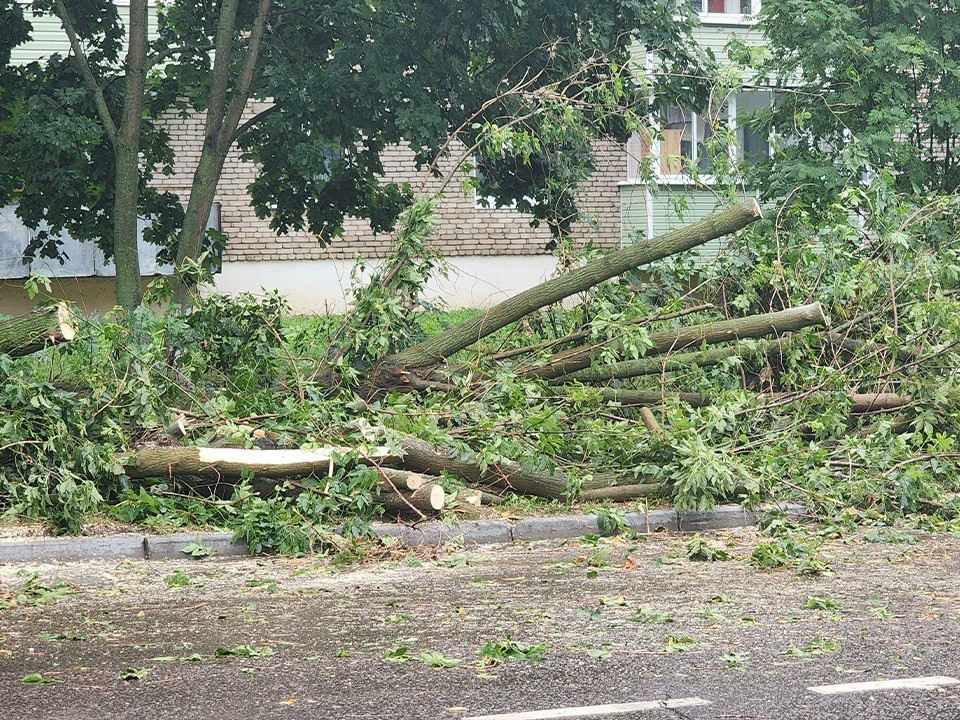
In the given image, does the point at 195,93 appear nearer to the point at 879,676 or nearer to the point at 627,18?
the point at 627,18

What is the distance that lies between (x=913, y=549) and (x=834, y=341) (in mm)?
3239

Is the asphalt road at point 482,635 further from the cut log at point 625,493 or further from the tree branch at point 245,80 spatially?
the tree branch at point 245,80

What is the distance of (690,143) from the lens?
24250 millimetres

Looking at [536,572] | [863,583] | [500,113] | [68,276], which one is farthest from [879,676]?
[68,276]

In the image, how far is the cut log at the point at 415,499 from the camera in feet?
26.5

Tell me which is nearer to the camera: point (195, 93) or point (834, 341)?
point (834, 341)

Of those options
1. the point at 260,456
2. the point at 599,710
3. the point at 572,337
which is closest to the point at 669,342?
the point at 572,337

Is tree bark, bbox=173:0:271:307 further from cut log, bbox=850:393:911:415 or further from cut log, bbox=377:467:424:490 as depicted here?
cut log, bbox=850:393:911:415

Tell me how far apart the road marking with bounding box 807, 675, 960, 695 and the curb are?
3678mm

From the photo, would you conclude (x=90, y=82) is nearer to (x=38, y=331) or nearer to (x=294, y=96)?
(x=294, y=96)

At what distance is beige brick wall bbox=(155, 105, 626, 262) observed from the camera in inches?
897

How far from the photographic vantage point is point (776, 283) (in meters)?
10.9

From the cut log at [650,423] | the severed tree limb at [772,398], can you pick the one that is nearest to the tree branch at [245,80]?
the severed tree limb at [772,398]

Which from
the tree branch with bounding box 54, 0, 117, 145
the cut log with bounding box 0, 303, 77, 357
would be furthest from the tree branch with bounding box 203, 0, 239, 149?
the cut log with bounding box 0, 303, 77, 357
